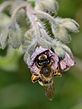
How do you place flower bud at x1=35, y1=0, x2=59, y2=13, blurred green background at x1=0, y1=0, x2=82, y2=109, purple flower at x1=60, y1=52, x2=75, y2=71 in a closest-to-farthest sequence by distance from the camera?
purple flower at x1=60, y1=52, x2=75, y2=71
flower bud at x1=35, y1=0, x2=59, y2=13
blurred green background at x1=0, y1=0, x2=82, y2=109

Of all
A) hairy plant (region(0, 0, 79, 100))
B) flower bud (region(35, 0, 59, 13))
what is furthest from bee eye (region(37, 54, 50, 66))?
flower bud (region(35, 0, 59, 13))

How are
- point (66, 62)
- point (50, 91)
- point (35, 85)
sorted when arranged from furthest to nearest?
point (35, 85), point (66, 62), point (50, 91)

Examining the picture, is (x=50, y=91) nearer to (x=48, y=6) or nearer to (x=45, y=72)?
(x=45, y=72)

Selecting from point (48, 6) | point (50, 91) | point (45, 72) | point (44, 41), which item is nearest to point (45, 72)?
point (45, 72)

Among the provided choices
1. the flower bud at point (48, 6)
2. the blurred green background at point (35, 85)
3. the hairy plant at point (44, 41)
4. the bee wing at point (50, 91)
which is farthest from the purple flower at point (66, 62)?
the blurred green background at point (35, 85)

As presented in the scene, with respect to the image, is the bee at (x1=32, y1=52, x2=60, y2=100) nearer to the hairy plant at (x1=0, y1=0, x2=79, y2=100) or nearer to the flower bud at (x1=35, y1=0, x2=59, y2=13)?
the hairy plant at (x1=0, y1=0, x2=79, y2=100)
